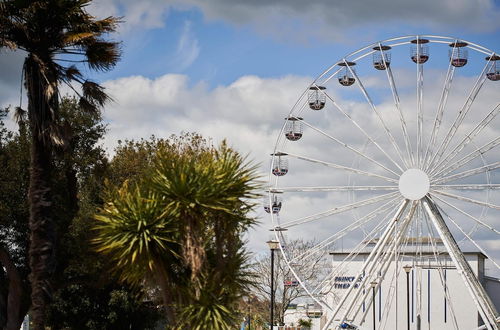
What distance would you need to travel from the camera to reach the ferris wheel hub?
42188mm

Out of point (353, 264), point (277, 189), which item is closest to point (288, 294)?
point (353, 264)

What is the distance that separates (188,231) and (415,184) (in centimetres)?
2278

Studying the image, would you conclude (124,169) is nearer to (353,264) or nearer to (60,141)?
(60,141)

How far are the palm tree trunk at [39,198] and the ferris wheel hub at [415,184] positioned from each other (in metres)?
22.0

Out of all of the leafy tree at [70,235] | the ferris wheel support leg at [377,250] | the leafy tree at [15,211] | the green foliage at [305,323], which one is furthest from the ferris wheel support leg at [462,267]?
the green foliage at [305,323]

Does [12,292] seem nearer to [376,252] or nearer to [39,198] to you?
[39,198]

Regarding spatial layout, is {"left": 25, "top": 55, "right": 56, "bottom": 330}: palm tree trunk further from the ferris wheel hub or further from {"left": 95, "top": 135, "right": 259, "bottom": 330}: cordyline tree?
the ferris wheel hub

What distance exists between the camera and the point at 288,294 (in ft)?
283

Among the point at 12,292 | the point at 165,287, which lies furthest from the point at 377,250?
the point at 165,287

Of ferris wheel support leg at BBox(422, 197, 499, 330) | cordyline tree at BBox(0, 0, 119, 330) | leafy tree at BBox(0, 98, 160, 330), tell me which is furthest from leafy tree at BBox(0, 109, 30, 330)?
ferris wheel support leg at BBox(422, 197, 499, 330)

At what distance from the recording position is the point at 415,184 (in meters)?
42.3

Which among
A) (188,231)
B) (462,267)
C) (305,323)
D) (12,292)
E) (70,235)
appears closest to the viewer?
(188,231)

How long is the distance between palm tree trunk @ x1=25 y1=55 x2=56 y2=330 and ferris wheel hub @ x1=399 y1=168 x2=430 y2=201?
22.0 meters

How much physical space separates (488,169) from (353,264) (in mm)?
43114
